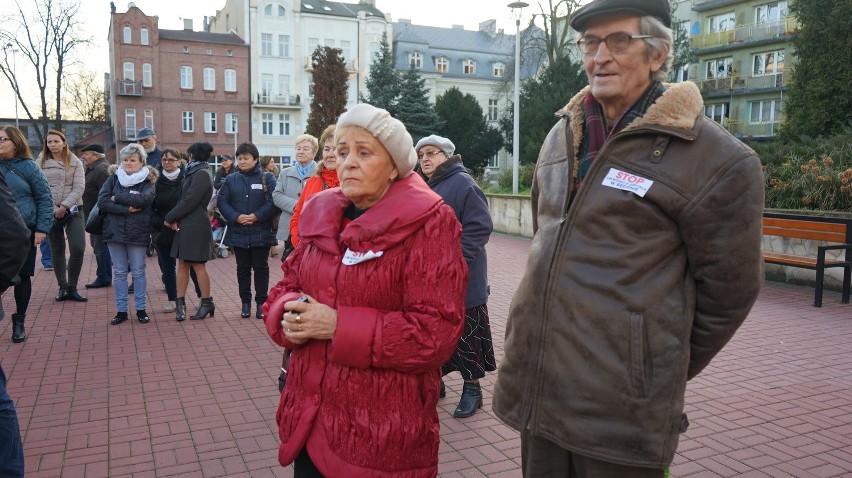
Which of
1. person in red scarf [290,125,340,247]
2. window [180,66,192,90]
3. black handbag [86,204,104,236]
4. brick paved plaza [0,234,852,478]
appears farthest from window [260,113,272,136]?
person in red scarf [290,125,340,247]

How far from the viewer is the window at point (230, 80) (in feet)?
176

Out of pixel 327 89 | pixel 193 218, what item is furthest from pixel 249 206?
pixel 327 89

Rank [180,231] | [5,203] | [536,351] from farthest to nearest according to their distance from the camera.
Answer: [180,231] < [5,203] < [536,351]

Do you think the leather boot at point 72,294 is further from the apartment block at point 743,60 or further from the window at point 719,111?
the window at point 719,111

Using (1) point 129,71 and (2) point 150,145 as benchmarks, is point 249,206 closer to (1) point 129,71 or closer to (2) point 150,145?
(2) point 150,145

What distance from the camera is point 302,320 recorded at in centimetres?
242

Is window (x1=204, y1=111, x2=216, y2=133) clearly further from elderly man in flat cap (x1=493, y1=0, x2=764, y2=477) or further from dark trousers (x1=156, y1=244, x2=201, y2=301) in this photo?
elderly man in flat cap (x1=493, y1=0, x2=764, y2=477)

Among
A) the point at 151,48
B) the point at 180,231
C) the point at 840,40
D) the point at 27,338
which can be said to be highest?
the point at 151,48

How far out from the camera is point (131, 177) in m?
7.77

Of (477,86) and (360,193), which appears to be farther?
(477,86)

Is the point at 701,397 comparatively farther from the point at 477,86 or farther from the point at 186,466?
the point at 477,86

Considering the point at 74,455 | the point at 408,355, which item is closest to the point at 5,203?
the point at 74,455

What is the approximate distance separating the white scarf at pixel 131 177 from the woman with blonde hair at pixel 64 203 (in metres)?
1.62

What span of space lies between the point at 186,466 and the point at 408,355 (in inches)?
95.8
